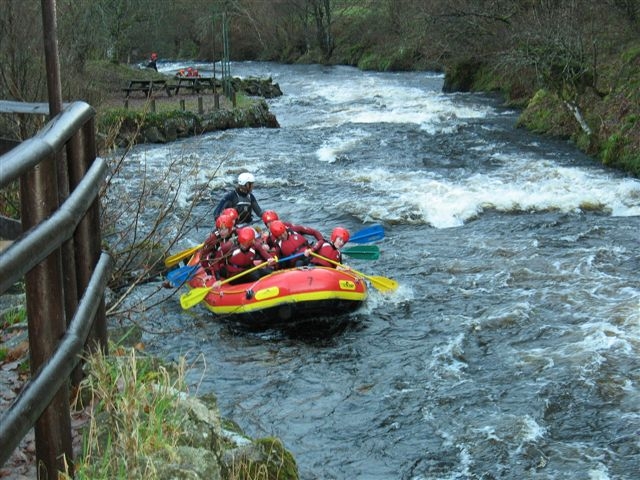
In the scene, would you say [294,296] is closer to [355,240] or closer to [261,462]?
[355,240]

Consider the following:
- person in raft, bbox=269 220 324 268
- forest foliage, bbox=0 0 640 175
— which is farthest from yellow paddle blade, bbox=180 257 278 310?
forest foliage, bbox=0 0 640 175

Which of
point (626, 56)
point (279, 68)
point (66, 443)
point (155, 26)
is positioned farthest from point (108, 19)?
point (66, 443)

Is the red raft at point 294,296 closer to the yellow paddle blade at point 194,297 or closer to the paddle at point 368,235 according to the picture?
the yellow paddle blade at point 194,297

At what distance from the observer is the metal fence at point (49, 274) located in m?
2.26

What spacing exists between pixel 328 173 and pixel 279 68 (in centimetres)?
2855

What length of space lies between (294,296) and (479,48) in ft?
61.3

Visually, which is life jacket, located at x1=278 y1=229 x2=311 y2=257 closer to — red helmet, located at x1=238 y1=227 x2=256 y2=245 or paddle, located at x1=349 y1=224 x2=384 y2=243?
red helmet, located at x1=238 y1=227 x2=256 y2=245

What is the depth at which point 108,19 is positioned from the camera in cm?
3031

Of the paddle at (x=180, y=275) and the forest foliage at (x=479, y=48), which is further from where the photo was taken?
the forest foliage at (x=479, y=48)

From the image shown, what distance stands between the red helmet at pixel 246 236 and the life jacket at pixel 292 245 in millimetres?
456

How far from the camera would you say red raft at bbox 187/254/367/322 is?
344 inches

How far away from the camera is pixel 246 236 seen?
935 centimetres

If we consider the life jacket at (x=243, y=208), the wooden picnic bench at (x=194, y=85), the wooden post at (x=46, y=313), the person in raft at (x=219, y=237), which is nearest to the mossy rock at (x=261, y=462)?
the wooden post at (x=46, y=313)

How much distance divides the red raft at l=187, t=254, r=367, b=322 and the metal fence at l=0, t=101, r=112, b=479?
5.57m
